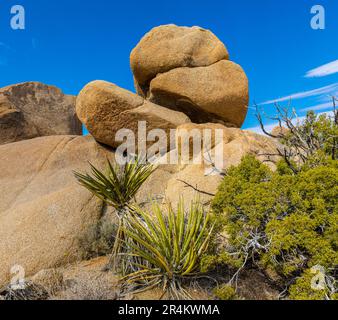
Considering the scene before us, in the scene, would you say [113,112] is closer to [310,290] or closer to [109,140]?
[109,140]

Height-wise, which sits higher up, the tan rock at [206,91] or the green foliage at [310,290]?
the tan rock at [206,91]

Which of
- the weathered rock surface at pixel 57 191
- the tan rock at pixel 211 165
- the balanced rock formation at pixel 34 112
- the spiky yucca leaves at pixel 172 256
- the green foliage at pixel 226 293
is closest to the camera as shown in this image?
the green foliage at pixel 226 293

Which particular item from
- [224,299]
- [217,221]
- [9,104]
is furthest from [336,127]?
[9,104]

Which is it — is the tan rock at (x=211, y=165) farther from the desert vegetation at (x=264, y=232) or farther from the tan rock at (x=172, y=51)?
the tan rock at (x=172, y=51)

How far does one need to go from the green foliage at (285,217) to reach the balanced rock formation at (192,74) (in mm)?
7230

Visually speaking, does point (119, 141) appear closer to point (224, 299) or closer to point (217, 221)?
point (217, 221)

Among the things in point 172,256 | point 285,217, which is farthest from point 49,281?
point 285,217

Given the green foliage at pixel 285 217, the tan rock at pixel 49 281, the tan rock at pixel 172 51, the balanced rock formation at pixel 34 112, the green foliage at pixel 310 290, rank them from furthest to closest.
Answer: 1. the balanced rock formation at pixel 34 112
2. the tan rock at pixel 172 51
3. the tan rock at pixel 49 281
4. the green foliage at pixel 285 217
5. the green foliage at pixel 310 290

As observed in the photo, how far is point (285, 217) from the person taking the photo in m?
4.97

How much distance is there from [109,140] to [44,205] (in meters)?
4.08

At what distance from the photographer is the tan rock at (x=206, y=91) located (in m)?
12.8

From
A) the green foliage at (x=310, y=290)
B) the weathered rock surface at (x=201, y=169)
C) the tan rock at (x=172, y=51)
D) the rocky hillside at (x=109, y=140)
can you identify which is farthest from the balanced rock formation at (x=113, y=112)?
the green foliage at (x=310, y=290)

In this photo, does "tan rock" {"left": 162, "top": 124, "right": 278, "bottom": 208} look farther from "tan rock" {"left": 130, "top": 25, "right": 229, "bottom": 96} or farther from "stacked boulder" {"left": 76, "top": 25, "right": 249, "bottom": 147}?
"tan rock" {"left": 130, "top": 25, "right": 229, "bottom": 96}

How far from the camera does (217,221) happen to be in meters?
5.85
